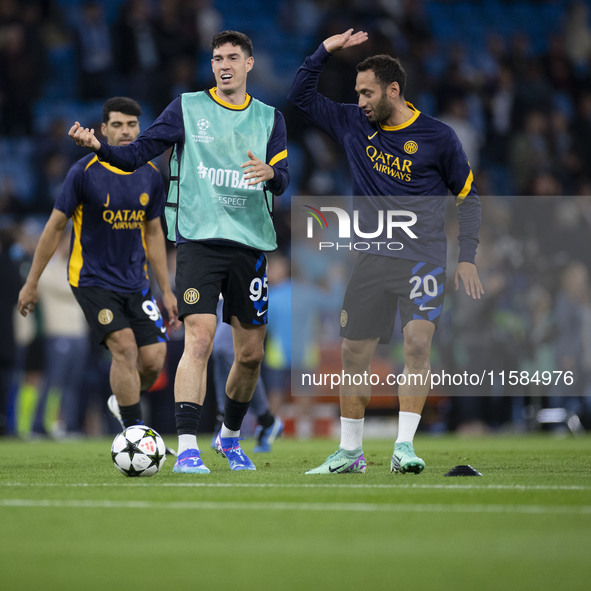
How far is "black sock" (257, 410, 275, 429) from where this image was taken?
9920mm

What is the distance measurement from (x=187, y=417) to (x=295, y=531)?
2.63 meters

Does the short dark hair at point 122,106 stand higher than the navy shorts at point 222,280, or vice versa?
the short dark hair at point 122,106

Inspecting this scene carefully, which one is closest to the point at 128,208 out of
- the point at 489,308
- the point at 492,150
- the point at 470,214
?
the point at 470,214

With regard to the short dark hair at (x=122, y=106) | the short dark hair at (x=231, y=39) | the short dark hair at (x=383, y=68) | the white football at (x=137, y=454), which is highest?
the short dark hair at (x=231, y=39)

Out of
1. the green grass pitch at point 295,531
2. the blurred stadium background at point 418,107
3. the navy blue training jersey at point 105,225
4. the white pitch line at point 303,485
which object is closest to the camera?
the green grass pitch at point 295,531

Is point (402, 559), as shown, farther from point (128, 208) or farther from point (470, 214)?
point (128, 208)

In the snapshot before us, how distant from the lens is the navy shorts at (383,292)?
7.21m

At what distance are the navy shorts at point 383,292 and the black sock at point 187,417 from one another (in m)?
1.03

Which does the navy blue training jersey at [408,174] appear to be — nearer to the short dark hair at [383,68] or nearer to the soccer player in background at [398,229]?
the soccer player in background at [398,229]

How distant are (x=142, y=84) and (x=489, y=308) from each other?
6.28 metres

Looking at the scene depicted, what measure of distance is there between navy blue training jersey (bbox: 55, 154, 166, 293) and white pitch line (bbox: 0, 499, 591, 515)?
3321 millimetres

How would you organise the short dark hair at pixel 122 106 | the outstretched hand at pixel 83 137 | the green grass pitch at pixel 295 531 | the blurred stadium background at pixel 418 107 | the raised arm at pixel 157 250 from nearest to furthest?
the green grass pitch at pixel 295 531 → the outstretched hand at pixel 83 137 → the short dark hair at pixel 122 106 → the raised arm at pixel 157 250 → the blurred stadium background at pixel 418 107

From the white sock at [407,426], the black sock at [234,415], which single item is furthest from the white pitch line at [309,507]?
the black sock at [234,415]

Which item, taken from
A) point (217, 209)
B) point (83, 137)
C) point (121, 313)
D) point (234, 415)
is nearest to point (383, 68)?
point (217, 209)
